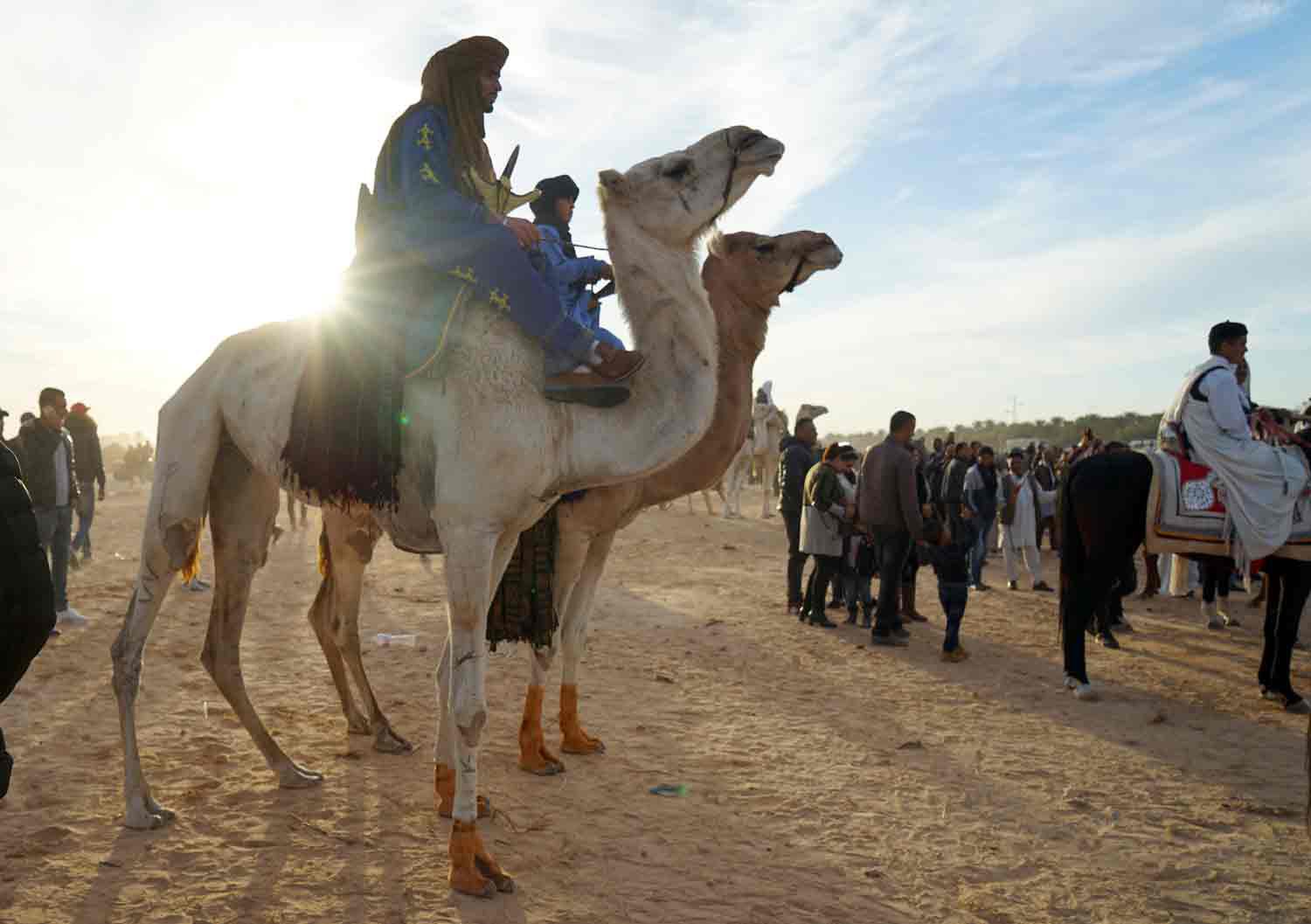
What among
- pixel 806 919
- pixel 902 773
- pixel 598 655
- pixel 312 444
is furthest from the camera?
pixel 598 655

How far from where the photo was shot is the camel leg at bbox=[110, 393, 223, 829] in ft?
16.4

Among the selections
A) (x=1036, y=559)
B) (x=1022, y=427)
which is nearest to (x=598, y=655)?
(x=1036, y=559)

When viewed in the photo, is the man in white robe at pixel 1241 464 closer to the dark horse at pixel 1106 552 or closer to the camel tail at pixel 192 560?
the dark horse at pixel 1106 552

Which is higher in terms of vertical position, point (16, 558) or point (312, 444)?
point (312, 444)

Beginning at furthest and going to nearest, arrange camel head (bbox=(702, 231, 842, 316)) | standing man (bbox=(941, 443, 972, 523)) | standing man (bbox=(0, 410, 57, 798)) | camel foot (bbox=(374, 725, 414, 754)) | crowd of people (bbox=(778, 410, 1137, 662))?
1. standing man (bbox=(941, 443, 972, 523))
2. crowd of people (bbox=(778, 410, 1137, 662))
3. camel foot (bbox=(374, 725, 414, 754))
4. camel head (bbox=(702, 231, 842, 316))
5. standing man (bbox=(0, 410, 57, 798))

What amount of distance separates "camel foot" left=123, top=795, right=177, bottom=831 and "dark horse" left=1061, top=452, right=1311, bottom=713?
23.7 ft

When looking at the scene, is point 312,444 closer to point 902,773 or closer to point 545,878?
point 545,878

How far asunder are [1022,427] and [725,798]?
7377 cm

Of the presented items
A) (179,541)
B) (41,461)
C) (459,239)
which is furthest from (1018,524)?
(41,461)

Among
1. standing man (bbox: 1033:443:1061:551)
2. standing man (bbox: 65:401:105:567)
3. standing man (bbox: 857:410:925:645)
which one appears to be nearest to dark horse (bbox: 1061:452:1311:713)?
standing man (bbox: 857:410:925:645)

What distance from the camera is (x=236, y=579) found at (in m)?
5.50

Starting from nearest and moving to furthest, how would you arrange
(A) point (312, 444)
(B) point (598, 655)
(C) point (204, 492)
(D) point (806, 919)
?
(D) point (806, 919) → (A) point (312, 444) → (C) point (204, 492) → (B) point (598, 655)

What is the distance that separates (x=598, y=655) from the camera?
371 inches

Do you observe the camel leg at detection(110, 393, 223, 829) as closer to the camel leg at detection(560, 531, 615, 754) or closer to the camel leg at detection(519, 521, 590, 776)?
the camel leg at detection(519, 521, 590, 776)
